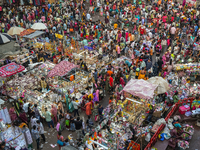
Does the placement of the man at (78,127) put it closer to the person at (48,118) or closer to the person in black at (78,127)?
the person in black at (78,127)

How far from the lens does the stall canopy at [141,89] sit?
34.6 ft

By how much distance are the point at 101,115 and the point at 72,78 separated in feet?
11.6

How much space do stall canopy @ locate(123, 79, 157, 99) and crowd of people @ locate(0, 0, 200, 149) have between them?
3.47 feet

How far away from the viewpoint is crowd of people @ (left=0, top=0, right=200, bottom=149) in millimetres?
11125

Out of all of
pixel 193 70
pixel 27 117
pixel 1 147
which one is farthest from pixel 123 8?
pixel 1 147

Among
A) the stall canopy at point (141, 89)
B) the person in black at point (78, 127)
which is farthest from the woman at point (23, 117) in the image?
the stall canopy at point (141, 89)

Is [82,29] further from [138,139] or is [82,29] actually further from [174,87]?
[138,139]

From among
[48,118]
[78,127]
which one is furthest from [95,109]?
[48,118]

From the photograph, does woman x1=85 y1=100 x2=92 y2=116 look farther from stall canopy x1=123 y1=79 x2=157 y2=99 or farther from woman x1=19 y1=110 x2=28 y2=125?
woman x1=19 y1=110 x2=28 y2=125

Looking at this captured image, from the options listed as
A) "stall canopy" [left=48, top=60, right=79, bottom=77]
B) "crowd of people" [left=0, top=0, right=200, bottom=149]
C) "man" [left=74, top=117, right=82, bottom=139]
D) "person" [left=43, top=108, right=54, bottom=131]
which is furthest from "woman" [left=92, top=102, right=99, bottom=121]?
"stall canopy" [left=48, top=60, right=79, bottom=77]

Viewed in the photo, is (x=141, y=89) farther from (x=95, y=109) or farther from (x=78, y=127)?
(x=78, y=127)

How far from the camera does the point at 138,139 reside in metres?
9.58

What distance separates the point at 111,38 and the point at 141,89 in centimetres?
818

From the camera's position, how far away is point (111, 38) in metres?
18.0
